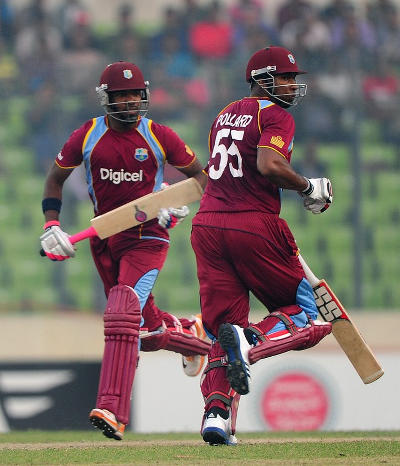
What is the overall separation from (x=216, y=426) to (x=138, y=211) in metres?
1.21

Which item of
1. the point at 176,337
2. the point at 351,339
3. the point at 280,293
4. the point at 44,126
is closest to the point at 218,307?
the point at 280,293

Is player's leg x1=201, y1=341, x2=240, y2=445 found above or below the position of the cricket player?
below

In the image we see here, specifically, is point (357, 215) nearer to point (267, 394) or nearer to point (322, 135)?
point (322, 135)

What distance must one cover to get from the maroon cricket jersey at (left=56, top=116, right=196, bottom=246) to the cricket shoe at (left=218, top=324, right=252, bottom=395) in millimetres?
1116

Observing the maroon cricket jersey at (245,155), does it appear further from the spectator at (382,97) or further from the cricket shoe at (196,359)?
the spectator at (382,97)

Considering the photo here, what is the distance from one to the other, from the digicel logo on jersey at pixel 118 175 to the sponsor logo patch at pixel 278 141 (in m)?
1.05

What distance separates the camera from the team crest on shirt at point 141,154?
598 cm

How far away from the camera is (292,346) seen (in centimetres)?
535

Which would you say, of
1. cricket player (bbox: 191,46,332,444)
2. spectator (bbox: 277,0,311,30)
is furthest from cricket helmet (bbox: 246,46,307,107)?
spectator (bbox: 277,0,311,30)

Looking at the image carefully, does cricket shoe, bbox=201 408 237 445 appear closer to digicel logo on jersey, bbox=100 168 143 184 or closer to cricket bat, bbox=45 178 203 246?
cricket bat, bbox=45 178 203 246

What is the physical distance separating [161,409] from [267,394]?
0.83m

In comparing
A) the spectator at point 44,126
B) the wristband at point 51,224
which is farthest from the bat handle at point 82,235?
the spectator at point 44,126

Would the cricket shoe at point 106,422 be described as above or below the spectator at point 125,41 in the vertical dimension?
below

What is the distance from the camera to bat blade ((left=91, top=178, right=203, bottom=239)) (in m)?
5.84
